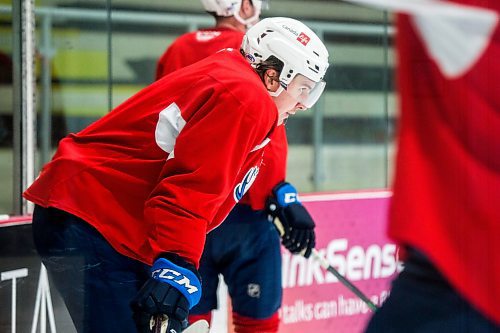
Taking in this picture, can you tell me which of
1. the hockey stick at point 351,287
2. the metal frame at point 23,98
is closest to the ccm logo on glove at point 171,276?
the hockey stick at point 351,287

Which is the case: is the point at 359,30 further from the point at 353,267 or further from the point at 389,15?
the point at 353,267

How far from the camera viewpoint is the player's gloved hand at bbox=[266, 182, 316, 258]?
2.69m

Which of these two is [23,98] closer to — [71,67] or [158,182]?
[71,67]

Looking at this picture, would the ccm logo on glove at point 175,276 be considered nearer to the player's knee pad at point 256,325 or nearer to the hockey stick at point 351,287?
the player's knee pad at point 256,325

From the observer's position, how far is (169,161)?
1606 millimetres

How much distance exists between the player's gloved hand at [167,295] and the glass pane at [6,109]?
1.37 meters

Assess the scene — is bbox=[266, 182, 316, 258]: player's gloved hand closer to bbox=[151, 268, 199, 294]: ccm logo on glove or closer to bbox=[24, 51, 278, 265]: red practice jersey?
bbox=[24, 51, 278, 265]: red practice jersey

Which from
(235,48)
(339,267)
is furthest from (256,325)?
(339,267)

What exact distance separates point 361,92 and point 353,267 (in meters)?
0.83

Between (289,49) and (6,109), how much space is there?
1.26 meters

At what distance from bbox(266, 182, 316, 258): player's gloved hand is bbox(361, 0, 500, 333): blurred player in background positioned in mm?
1650

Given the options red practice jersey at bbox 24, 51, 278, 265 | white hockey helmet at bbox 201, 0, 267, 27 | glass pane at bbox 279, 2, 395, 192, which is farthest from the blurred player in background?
glass pane at bbox 279, 2, 395, 192

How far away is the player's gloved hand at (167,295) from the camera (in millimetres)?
1560

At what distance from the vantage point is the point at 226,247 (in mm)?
2604
